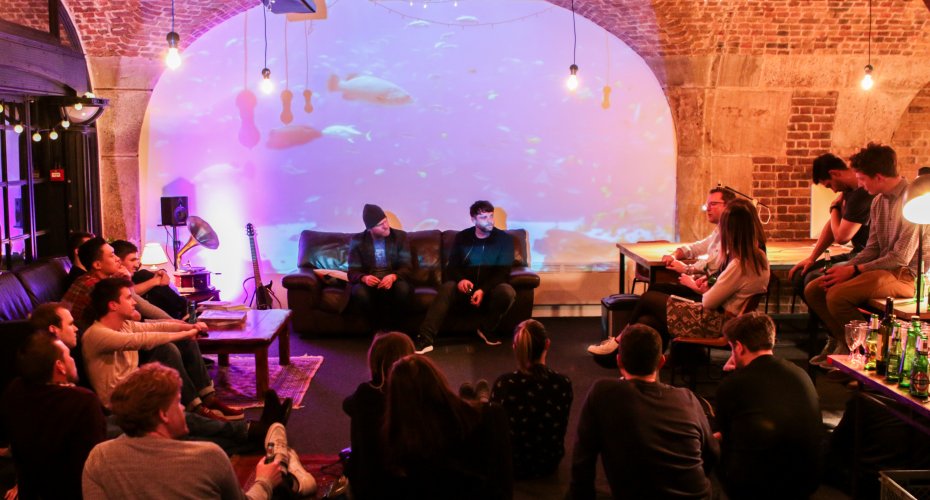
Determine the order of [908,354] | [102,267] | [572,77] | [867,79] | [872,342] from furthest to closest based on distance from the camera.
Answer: [572,77] → [867,79] → [102,267] → [872,342] → [908,354]

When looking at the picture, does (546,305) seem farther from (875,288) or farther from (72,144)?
(72,144)

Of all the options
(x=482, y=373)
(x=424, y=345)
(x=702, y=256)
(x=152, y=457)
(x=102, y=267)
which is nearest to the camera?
(x=152, y=457)

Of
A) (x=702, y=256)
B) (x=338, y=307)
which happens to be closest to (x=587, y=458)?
(x=702, y=256)

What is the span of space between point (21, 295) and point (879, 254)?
5496 millimetres

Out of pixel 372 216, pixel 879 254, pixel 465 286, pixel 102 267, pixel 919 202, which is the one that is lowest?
pixel 465 286

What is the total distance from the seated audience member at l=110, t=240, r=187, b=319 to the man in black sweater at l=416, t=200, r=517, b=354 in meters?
1.94

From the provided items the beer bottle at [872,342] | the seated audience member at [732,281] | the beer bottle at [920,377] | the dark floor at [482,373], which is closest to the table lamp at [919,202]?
the beer bottle at [872,342]

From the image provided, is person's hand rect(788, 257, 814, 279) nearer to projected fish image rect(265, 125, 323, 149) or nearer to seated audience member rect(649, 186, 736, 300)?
seated audience member rect(649, 186, 736, 300)

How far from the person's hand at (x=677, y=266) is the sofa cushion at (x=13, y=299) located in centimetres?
444

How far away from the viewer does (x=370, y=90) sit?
8656mm

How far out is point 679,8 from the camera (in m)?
8.27

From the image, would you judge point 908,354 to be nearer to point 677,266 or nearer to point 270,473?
point 270,473

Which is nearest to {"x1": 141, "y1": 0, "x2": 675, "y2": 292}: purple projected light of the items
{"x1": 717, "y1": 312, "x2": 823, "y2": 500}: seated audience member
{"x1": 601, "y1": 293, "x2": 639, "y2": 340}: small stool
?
{"x1": 601, "y1": 293, "x2": 639, "y2": 340}: small stool

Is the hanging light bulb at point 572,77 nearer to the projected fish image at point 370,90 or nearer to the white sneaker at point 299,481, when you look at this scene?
the projected fish image at point 370,90
